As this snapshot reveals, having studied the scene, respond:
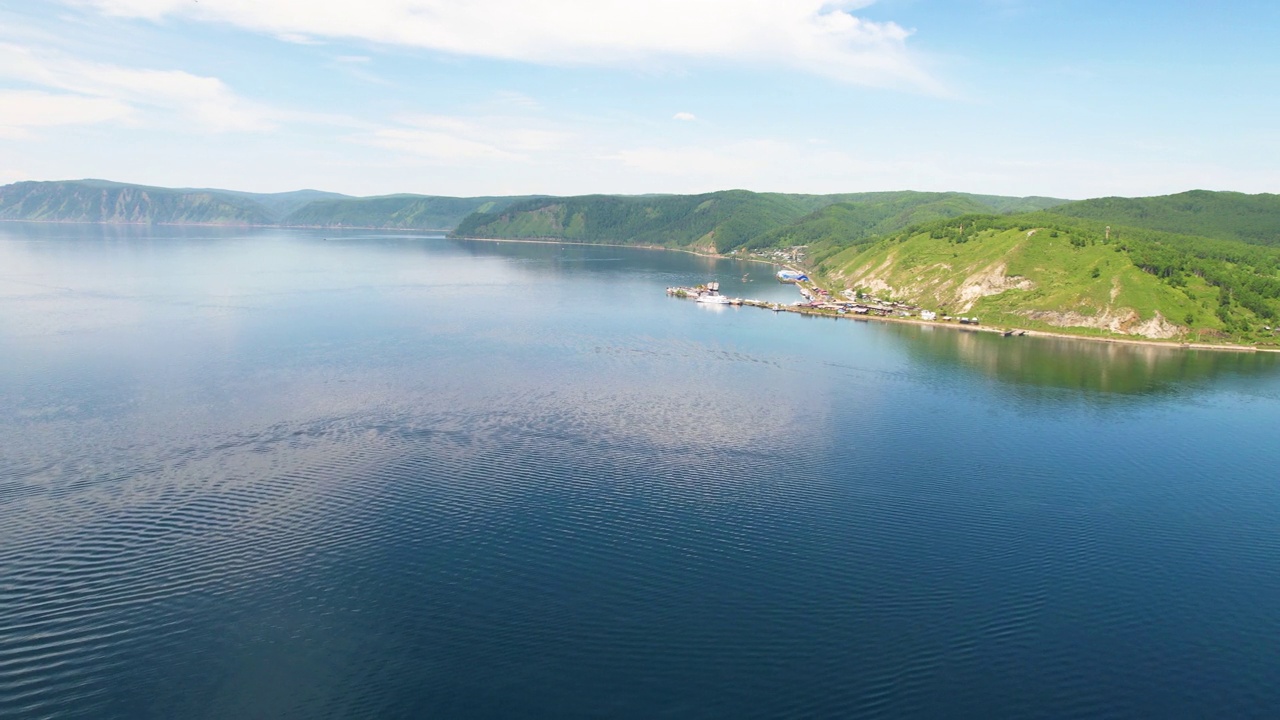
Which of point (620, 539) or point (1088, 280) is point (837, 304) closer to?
point (1088, 280)

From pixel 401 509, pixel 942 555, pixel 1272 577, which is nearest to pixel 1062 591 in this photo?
pixel 942 555

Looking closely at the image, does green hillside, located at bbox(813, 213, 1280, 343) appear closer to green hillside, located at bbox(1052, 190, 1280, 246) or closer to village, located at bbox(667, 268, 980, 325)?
village, located at bbox(667, 268, 980, 325)

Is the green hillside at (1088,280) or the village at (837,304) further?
the village at (837,304)

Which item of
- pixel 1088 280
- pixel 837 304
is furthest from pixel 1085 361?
pixel 837 304

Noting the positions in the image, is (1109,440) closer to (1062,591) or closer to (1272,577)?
(1272,577)

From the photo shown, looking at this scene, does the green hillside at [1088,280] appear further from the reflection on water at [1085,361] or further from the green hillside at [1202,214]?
the green hillside at [1202,214]

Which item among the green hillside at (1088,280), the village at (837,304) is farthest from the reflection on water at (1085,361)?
the village at (837,304)

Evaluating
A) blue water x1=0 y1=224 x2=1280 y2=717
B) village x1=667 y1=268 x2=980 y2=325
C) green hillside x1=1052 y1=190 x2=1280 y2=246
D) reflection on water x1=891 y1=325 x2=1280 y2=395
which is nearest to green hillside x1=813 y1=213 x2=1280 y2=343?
village x1=667 y1=268 x2=980 y2=325
